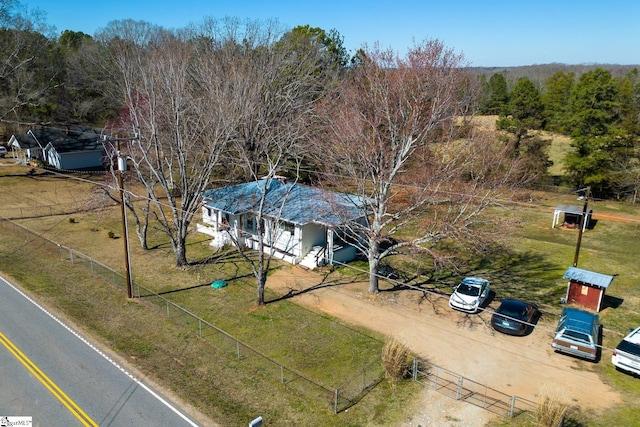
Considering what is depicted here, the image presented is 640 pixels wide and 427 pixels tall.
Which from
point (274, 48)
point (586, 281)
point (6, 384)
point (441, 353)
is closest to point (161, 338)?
point (6, 384)

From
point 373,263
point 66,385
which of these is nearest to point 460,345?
point 373,263

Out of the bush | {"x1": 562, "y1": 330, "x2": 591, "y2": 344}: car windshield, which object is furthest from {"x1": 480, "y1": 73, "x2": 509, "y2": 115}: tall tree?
the bush

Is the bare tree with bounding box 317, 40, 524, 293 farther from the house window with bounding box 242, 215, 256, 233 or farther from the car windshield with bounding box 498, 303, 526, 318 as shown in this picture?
the house window with bounding box 242, 215, 256, 233

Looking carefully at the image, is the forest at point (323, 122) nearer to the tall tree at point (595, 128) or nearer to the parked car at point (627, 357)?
the tall tree at point (595, 128)

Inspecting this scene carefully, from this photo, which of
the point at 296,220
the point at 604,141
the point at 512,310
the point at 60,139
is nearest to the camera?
the point at 512,310

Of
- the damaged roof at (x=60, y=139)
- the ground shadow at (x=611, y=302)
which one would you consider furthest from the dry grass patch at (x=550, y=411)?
the damaged roof at (x=60, y=139)

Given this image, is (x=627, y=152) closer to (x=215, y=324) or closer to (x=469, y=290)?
(x=469, y=290)
